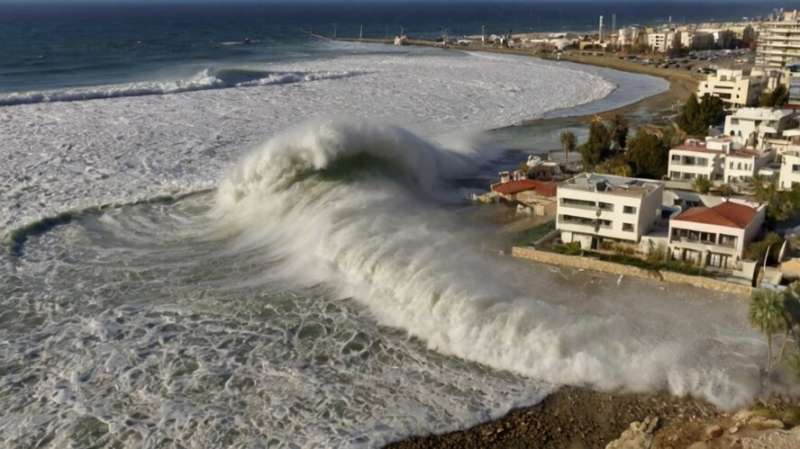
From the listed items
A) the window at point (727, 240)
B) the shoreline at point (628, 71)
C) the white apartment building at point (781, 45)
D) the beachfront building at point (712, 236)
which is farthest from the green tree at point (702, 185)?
the white apartment building at point (781, 45)

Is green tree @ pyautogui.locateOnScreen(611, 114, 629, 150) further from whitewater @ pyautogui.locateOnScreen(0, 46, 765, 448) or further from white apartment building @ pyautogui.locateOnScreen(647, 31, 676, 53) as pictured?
white apartment building @ pyautogui.locateOnScreen(647, 31, 676, 53)

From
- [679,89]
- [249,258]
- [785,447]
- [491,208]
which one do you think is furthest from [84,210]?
[679,89]

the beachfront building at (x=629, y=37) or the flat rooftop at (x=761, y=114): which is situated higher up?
the beachfront building at (x=629, y=37)

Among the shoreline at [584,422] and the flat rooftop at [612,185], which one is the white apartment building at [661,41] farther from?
the shoreline at [584,422]

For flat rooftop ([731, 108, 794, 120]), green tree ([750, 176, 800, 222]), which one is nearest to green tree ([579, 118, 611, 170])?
flat rooftop ([731, 108, 794, 120])

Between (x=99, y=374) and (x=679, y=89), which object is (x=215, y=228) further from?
(x=679, y=89)

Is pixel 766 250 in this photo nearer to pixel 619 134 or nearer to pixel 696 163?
pixel 696 163

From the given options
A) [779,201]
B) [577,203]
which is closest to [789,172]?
[779,201]
